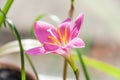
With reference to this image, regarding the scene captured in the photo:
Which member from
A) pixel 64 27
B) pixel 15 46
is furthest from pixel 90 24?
pixel 64 27

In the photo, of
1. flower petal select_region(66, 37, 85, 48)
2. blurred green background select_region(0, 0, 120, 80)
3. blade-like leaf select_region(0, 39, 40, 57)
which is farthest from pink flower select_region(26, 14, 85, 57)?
blurred green background select_region(0, 0, 120, 80)

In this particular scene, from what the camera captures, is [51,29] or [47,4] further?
[47,4]

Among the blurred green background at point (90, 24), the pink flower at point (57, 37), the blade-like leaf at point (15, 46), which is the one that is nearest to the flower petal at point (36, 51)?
the pink flower at point (57, 37)

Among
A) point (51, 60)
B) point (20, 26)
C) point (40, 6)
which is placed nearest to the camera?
point (51, 60)

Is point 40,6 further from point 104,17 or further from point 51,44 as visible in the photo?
point 51,44

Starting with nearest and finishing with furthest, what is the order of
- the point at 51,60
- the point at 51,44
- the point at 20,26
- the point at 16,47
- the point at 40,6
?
1. the point at 51,44
2. the point at 16,47
3. the point at 51,60
4. the point at 20,26
5. the point at 40,6

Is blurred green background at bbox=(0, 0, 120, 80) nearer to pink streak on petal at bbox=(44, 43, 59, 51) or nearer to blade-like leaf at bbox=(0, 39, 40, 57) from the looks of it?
blade-like leaf at bbox=(0, 39, 40, 57)

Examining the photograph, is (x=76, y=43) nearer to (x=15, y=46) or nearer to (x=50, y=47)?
(x=50, y=47)

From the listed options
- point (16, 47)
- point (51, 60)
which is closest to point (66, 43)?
point (16, 47)
